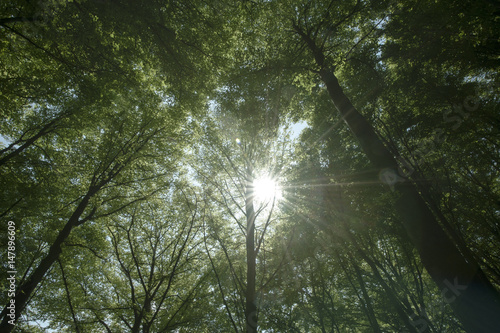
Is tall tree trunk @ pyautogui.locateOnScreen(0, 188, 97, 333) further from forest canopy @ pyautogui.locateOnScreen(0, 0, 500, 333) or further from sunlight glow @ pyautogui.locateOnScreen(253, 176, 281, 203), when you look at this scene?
sunlight glow @ pyautogui.locateOnScreen(253, 176, 281, 203)

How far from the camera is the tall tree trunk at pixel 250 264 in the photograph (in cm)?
295

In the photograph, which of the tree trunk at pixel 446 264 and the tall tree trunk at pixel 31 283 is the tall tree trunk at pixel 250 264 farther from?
the tall tree trunk at pixel 31 283

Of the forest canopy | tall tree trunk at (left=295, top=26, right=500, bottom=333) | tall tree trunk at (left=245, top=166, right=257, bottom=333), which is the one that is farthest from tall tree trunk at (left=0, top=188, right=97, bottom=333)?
tall tree trunk at (left=295, top=26, right=500, bottom=333)

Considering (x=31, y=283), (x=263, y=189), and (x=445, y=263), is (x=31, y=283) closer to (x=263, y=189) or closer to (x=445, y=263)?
(x=263, y=189)

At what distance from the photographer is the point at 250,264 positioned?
11.6ft

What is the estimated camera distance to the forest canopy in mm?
4395

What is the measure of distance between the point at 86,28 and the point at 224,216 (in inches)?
264

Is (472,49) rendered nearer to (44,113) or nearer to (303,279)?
(303,279)

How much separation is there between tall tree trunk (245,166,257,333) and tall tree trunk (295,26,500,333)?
2929 mm

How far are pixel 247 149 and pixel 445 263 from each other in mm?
4467

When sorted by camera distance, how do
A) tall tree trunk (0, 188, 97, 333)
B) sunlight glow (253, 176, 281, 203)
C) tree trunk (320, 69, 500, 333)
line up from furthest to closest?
tall tree trunk (0, 188, 97, 333), sunlight glow (253, 176, 281, 203), tree trunk (320, 69, 500, 333)

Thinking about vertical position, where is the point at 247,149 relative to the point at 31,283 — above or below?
above

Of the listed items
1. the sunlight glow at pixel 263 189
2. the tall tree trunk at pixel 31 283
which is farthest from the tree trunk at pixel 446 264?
the tall tree trunk at pixel 31 283

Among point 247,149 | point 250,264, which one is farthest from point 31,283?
point 247,149
